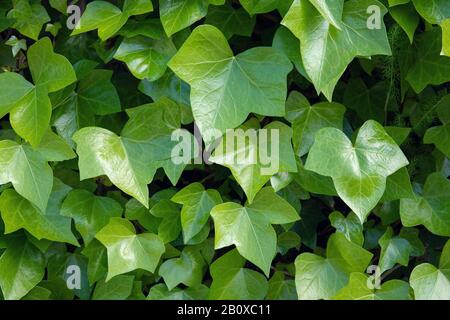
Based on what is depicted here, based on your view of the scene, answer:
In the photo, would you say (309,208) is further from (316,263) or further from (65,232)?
(65,232)

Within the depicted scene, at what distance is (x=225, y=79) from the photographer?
0.94 m

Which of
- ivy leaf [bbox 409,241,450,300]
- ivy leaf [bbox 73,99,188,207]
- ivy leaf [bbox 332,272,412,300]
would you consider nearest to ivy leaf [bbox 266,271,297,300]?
ivy leaf [bbox 332,272,412,300]

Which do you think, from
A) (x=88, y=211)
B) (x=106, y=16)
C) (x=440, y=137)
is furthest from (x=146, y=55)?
(x=440, y=137)

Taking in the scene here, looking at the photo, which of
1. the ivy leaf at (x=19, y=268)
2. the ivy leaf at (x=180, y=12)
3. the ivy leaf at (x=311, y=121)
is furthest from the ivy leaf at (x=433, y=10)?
the ivy leaf at (x=19, y=268)

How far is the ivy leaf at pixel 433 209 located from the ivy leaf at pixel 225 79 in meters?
0.33

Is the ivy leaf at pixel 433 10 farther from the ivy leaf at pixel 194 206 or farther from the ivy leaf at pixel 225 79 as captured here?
the ivy leaf at pixel 194 206

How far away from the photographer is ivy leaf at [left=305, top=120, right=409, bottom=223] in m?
0.95

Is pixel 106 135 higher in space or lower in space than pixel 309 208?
higher

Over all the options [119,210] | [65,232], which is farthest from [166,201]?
[65,232]

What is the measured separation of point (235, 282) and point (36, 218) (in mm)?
387

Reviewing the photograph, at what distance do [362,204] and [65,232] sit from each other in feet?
1.75

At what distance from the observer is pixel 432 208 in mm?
1069

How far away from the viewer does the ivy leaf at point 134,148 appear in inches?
38.2
